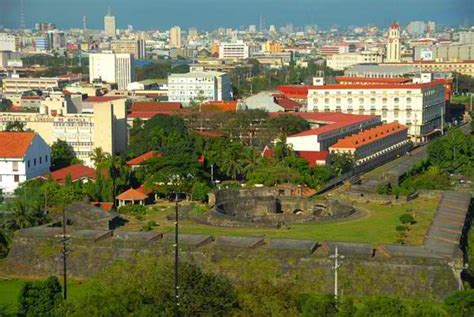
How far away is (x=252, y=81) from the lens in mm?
65000

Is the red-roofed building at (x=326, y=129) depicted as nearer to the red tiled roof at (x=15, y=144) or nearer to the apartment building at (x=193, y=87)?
the red tiled roof at (x=15, y=144)

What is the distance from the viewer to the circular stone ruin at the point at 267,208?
2012 centimetres

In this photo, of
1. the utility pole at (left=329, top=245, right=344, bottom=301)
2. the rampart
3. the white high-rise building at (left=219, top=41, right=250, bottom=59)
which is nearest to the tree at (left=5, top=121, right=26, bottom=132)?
the rampart

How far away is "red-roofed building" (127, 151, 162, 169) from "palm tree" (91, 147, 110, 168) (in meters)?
0.82

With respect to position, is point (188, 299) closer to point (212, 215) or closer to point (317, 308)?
point (317, 308)

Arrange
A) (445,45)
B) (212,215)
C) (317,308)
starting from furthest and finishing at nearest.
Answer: (445,45), (212,215), (317,308)

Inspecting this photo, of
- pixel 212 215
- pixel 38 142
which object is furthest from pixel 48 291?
pixel 38 142

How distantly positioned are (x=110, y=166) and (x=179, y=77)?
27.6 metres

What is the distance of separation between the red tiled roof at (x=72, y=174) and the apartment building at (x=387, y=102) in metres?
17.2

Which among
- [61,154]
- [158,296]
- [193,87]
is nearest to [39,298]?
[158,296]

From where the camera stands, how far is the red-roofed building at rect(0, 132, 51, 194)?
24578 mm

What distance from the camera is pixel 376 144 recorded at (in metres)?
31.7

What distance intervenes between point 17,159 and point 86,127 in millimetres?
5293

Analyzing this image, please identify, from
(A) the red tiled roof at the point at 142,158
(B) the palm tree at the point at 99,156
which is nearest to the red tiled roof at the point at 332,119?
(A) the red tiled roof at the point at 142,158
